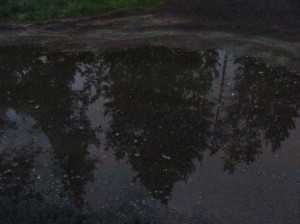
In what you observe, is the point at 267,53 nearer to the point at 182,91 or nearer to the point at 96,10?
the point at 182,91

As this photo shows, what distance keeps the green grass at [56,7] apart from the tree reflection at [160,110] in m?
2.65

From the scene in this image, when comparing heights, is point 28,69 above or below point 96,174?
above

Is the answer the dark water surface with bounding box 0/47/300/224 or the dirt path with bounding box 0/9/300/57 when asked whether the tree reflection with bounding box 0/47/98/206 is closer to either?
the dark water surface with bounding box 0/47/300/224

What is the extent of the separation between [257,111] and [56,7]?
651 centimetres

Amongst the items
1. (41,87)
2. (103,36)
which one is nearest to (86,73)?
(41,87)

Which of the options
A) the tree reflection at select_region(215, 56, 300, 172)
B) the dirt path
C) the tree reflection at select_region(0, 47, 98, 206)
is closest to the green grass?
the dirt path

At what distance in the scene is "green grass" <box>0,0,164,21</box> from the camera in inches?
491

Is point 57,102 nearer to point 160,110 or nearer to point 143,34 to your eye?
point 160,110

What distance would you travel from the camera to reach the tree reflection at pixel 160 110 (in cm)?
715

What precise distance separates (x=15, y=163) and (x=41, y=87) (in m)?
2.30

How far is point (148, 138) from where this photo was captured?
7715 millimetres

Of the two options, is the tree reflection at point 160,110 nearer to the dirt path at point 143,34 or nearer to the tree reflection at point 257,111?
the tree reflection at point 257,111

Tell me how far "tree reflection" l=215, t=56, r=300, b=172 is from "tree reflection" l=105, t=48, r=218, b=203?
1.25 ft

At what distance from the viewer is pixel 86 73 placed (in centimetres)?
980
